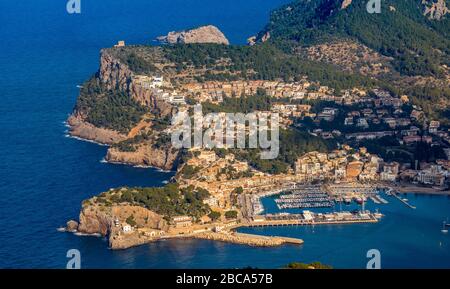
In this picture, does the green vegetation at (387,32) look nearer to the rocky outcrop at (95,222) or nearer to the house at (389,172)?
the house at (389,172)

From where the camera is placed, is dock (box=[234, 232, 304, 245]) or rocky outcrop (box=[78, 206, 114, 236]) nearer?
dock (box=[234, 232, 304, 245])

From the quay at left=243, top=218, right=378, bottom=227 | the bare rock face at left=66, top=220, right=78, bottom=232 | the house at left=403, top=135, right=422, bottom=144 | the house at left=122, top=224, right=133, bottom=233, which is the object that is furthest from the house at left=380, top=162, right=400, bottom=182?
the bare rock face at left=66, top=220, right=78, bottom=232

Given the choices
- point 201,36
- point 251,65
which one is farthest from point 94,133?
point 201,36

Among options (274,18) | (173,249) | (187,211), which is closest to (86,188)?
(187,211)

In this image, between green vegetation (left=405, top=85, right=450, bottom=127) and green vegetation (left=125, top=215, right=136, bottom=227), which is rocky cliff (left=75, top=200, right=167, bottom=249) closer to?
green vegetation (left=125, top=215, right=136, bottom=227)

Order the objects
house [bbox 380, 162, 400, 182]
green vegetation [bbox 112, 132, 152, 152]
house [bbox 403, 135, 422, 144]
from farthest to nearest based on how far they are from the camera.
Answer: house [bbox 403, 135, 422, 144] < green vegetation [bbox 112, 132, 152, 152] < house [bbox 380, 162, 400, 182]

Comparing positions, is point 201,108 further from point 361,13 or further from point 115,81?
point 361,13

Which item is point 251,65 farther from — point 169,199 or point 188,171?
point 169,199
